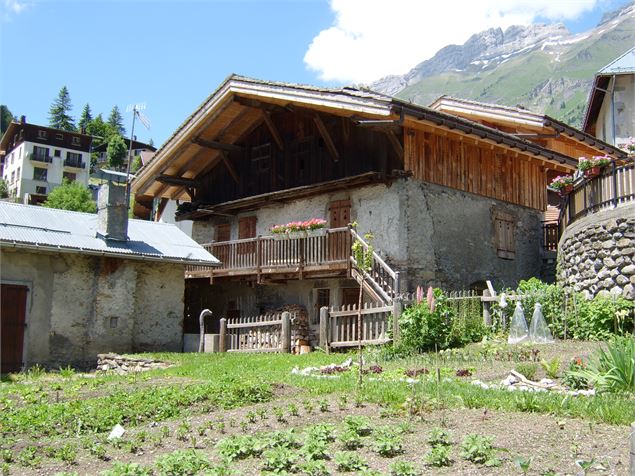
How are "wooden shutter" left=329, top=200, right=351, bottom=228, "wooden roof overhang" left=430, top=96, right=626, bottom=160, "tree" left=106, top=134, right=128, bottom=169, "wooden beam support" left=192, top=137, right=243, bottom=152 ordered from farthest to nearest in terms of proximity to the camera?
"tree" left=106, top=134, right=128, bottom=169, "wooden beam support" left=192, top=137, right=243, bottom=152, "wooden roof overhang" left=430, top=96, right=626, bottom=160, "wooden shutter" left=329, top=200, right=351, bottom=228

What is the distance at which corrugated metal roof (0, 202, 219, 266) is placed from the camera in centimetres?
1659

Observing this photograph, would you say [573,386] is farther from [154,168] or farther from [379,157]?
[154,168]

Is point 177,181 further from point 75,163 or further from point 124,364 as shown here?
point 75,163

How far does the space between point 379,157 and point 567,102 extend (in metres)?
174

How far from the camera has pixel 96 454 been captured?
668 cm

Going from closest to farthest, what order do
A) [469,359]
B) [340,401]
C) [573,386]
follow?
[340,401] → [573,386] → [469,359]

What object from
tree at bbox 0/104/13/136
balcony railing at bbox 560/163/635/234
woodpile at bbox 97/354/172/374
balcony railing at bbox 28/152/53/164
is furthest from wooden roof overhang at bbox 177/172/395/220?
tree at bbox 0/104/13/136

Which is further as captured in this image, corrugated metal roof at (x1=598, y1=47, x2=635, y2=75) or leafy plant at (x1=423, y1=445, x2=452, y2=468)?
corrugated metal roof at (x1=598, y1=47, x2=635, y2=75)

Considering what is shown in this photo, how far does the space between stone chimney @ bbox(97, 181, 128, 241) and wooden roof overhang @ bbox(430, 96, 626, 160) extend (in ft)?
42.2

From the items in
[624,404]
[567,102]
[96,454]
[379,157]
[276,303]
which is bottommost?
[96,454]

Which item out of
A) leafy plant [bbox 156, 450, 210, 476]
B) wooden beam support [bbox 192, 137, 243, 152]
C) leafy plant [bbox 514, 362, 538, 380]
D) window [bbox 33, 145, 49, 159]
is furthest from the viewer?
window [bbox 33, 145, 49, 159]

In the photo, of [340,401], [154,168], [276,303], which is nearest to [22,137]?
[154,168]

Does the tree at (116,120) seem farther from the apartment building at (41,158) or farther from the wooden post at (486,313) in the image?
the wooden post at (486,313)

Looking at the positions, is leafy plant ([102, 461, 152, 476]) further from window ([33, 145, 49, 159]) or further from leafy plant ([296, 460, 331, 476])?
window ([33, 145, 49, 159])
